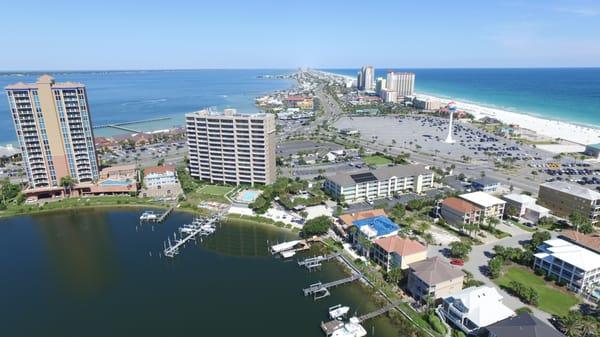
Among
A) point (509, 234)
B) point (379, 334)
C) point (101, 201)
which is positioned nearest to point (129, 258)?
point (101, 201)

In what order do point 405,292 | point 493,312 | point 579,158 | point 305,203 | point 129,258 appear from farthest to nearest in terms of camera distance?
point 579,158 < point 305,203 < point 129,258 < point 405,292 < point 493,312

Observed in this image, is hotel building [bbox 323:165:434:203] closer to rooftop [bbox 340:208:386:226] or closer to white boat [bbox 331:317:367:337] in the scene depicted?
rooftop [bbox 340:208:386:226]

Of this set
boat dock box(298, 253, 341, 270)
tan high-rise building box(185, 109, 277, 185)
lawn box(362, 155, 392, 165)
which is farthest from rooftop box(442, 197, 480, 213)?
tan high-rise building box(185, 109, 277, 185)

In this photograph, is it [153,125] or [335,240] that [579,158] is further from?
[153,125]

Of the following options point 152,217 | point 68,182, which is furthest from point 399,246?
point 68,182

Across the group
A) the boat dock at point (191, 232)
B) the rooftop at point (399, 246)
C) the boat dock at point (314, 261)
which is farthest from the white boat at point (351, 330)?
the boat dock at point (191, 232)

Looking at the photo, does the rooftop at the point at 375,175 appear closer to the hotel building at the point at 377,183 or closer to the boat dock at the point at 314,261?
the hotel building at the point at 377,183
